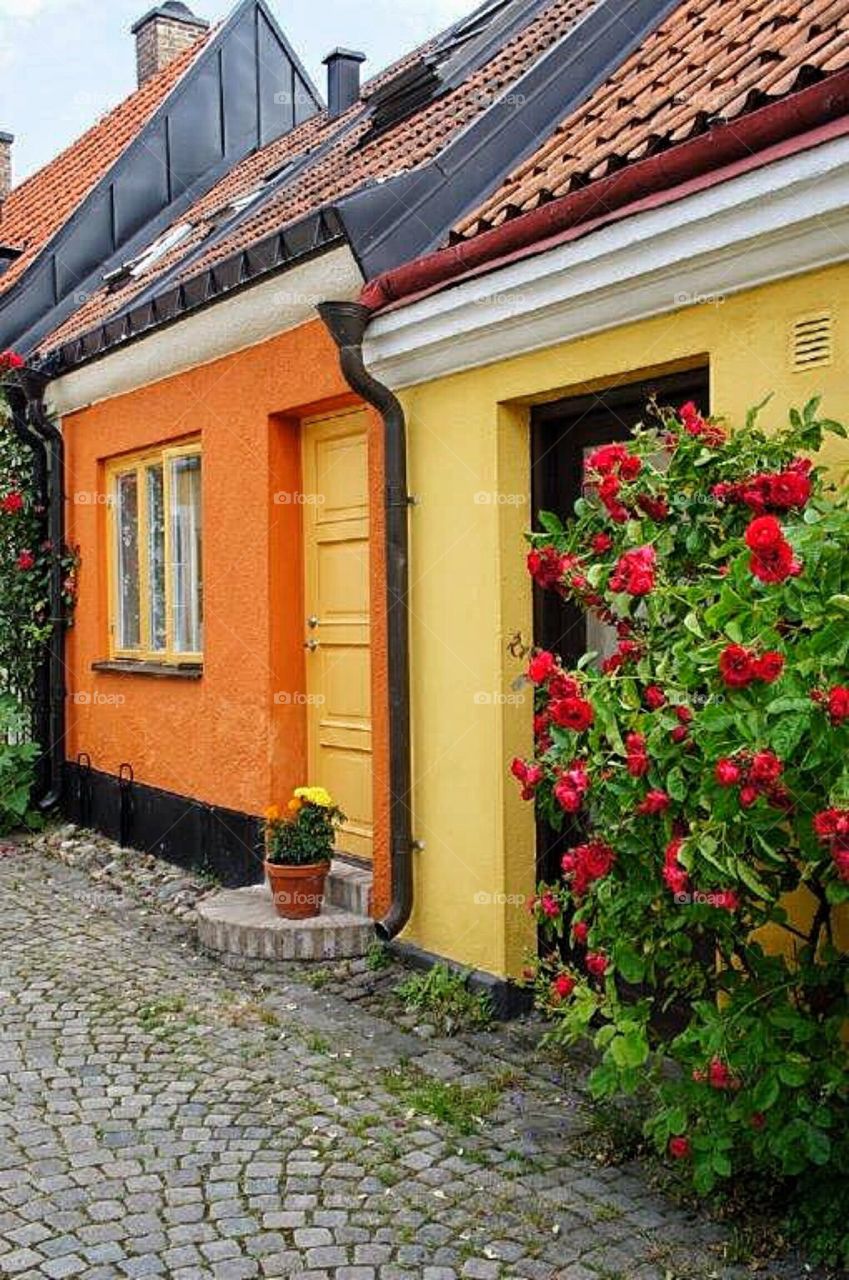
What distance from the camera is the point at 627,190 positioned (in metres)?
4.78

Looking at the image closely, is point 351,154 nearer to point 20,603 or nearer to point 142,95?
point 20,603

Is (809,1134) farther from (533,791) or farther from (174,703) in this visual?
(174,703)

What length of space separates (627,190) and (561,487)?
4.41 ft

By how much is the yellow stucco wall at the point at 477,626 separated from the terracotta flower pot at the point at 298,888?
2.17 feet

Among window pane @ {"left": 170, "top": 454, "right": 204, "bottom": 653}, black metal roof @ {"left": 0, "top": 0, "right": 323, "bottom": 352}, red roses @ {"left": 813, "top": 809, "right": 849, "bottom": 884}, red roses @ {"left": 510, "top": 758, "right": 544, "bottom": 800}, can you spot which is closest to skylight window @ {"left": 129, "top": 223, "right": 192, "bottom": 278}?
black metal roof @ {"left": 0, "top": 0, "right": 323, "bottom": 352}

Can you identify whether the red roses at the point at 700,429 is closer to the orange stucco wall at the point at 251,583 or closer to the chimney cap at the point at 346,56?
the orange stucco wall at the point at 251,583

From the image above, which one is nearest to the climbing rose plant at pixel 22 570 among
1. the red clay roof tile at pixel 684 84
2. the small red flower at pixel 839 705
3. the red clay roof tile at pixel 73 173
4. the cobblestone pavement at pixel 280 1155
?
the red clay roof tile at pixel 73 173

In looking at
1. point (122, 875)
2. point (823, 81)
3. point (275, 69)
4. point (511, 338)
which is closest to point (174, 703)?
point (122, 875)

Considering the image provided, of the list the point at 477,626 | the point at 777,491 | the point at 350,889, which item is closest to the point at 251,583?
the point at 350,889

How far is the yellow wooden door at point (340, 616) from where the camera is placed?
23.5 feet

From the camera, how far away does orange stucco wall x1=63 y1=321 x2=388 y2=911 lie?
6.84 meters

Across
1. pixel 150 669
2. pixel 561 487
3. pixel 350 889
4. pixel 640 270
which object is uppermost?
pixel 640 270

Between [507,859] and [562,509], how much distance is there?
1529 millimetres

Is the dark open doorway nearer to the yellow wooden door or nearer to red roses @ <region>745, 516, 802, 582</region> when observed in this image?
the yellow wooden door
